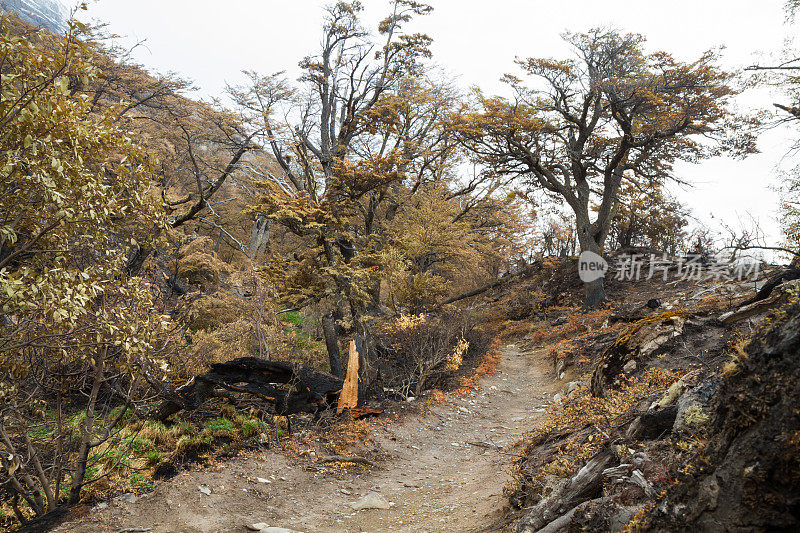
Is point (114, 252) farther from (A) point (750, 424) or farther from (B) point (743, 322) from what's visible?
(B) point (743, 322)

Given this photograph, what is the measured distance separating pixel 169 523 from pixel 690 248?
64.5ft

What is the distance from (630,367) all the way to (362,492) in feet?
12.4

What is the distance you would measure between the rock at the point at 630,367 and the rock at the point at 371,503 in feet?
11.0

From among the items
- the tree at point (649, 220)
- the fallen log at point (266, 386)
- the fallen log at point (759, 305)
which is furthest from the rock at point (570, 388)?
the tree at point (649, 220)

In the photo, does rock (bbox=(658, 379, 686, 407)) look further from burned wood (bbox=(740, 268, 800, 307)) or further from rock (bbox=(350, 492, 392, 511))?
rock (bbox=(350, 492, 392, 511))

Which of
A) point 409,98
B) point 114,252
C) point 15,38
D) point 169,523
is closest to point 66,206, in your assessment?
point 114,252

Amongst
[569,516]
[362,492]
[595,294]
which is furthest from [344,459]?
[595,294]

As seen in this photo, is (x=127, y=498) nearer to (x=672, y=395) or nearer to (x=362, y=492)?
(x=362, y=492)

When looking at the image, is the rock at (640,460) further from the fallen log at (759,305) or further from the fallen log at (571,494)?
the fallen log at (759,305)

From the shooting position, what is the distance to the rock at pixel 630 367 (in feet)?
16.2

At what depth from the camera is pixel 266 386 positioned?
6621 millimetres

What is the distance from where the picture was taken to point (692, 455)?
83.4 inches

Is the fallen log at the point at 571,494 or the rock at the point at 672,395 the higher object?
the rock at the point at 672,395

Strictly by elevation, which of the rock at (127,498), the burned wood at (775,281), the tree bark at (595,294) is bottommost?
the rock at (127,498)
